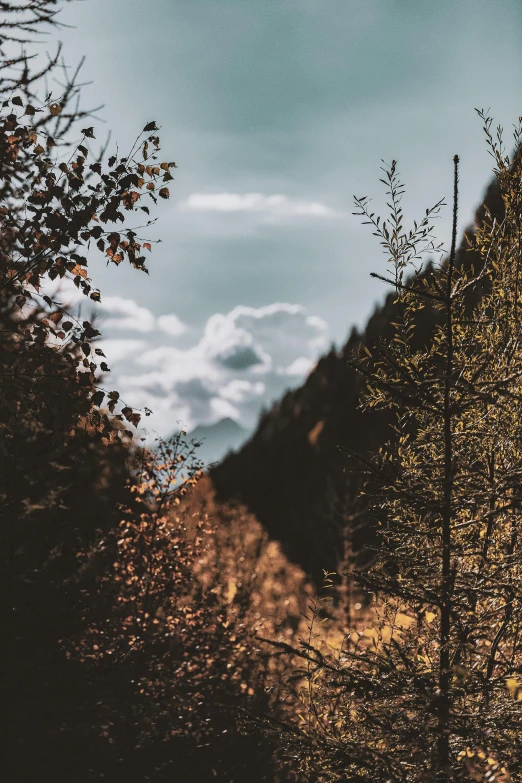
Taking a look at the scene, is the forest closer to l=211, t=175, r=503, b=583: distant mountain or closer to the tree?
the tree

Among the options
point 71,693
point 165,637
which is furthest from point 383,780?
point 165,637

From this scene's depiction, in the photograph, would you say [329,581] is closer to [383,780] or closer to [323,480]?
[383,780]

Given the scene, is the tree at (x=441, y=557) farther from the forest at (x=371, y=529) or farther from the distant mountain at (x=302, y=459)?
the distant mountain at (x=302, y=459)

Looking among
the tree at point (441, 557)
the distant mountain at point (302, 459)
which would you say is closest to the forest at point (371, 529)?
the tree at point (441, 557)

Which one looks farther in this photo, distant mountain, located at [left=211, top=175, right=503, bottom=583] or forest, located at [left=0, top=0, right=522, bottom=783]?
distant mountain, located at [left=211, top=175, right=503, bottom=583]

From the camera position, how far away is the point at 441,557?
16.7ft

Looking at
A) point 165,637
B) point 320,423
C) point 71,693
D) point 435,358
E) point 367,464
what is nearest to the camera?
point 367,464

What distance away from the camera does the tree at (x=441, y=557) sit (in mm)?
4750

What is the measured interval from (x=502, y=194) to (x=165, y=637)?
29.5 feet

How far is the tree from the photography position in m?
4.75

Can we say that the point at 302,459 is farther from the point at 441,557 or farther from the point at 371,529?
the point at 441,557

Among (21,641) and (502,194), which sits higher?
(502,194)

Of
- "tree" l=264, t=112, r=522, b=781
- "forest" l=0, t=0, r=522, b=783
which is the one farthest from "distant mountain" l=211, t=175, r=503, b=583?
"tree" l=264, t=112, r=522, b=781

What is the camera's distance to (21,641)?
878cm
